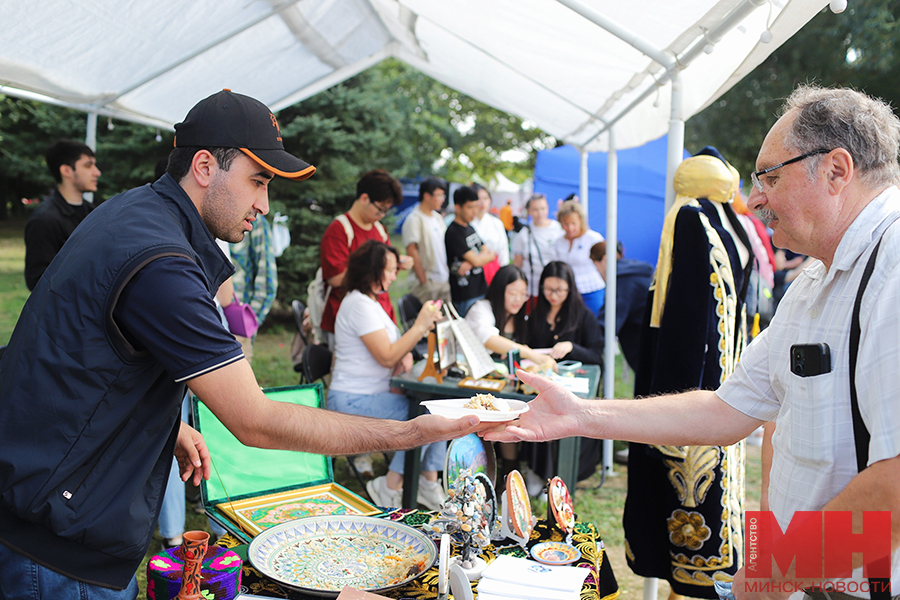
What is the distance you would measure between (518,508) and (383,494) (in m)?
2.48

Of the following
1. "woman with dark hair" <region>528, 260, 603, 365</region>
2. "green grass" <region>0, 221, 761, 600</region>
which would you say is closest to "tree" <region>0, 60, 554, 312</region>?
"green grass" <region>0, 221, 761, 600</region>

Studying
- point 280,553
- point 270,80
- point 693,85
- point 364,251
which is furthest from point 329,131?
point 280,553

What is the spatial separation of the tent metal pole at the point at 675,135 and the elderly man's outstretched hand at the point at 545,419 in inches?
59.1

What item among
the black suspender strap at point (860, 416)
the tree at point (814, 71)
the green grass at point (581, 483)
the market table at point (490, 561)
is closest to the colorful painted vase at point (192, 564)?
the market table at point (490, 561)

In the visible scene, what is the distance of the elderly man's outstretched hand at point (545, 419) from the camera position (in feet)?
6.66

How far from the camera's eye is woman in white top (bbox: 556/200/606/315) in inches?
252

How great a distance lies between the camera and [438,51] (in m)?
6.08

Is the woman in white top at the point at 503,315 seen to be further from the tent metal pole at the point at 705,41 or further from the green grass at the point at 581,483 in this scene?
the tent metal pole at the point at 705,41

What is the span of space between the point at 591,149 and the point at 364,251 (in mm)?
2782

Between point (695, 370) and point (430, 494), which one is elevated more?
point (695, 370)

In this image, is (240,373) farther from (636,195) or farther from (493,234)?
(636,195)

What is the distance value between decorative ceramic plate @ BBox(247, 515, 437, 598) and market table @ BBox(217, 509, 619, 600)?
3 cm

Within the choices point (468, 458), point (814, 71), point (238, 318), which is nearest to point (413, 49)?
point (238, 318)

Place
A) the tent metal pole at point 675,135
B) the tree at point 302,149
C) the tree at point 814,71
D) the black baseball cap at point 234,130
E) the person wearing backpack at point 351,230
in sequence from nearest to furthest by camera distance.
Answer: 1. the black baseball cap at point 234,130
2. the tent metal pole at point 675,135
3. the person wearing backpack at point 351,230
4. the tree at point 302,149
5. the tree at point 814,71
